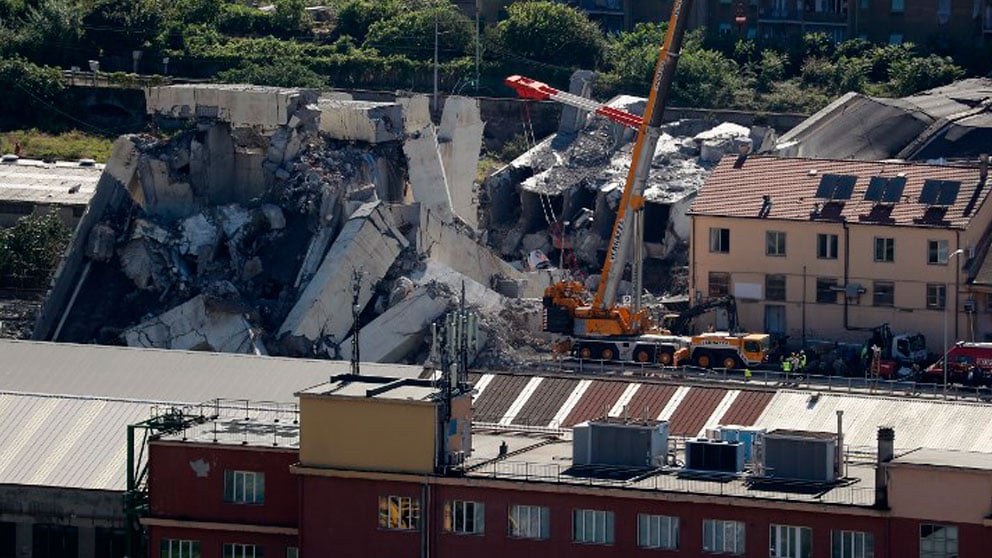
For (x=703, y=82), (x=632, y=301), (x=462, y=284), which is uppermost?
(x=703, y=82)

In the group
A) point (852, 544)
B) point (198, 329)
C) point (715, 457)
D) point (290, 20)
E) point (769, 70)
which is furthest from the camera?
point (290, 20)

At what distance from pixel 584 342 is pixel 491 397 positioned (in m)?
14.4

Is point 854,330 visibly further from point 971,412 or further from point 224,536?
point 224,536

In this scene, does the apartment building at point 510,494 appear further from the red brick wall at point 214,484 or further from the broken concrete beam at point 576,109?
the broken concrete beam at point 576,109

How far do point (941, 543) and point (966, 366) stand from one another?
76.7ft

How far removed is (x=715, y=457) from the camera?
55500 millimetres

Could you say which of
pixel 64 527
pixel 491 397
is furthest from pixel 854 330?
pixel 64 527

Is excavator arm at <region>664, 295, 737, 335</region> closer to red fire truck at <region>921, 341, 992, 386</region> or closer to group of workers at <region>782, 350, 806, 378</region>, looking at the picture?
group of workers at <region>782, 350, 806, 378</region>

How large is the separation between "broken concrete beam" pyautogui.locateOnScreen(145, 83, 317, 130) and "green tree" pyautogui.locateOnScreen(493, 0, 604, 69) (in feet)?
80.5

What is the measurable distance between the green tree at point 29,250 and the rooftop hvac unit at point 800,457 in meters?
41.2

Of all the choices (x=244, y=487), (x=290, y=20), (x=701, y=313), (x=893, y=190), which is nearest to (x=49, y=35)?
(x=290, y=20)

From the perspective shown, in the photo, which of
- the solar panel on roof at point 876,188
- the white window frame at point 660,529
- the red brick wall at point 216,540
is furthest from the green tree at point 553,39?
the white window frame at point 660,529

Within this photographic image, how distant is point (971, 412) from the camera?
63.7 m

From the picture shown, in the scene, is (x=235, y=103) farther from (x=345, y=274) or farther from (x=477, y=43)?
(x=477, y=43)
